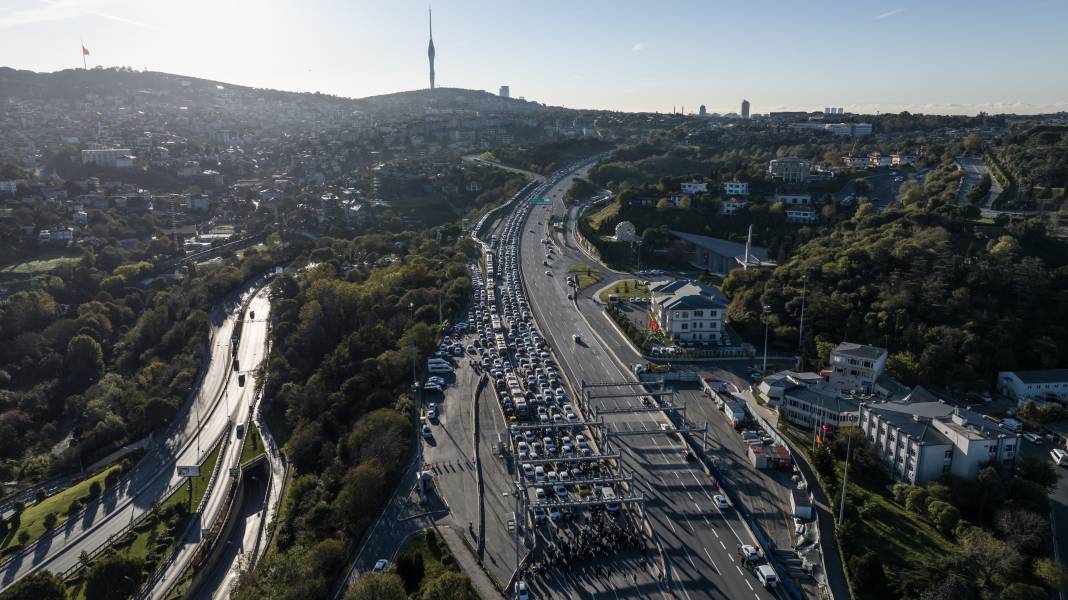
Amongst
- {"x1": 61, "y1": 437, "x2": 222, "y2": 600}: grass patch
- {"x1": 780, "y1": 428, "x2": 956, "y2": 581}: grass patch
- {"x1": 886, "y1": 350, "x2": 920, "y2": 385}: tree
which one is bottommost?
{"x1": 61, "y1": 437, "x2": 222, "y2": 600}: grass patch

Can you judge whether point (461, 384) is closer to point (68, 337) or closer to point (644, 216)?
point (68, 337)

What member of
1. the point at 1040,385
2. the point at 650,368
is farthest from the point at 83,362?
the point at 1040,385

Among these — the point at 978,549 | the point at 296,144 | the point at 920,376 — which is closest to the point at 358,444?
the point at 978,549

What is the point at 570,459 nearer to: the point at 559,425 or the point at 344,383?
the point at 559,425

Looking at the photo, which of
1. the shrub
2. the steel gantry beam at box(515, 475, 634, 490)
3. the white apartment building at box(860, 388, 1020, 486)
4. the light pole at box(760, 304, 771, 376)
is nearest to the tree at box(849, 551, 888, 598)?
the shrub

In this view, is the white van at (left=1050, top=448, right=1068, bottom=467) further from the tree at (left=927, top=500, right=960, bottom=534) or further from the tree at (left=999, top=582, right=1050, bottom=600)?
the tree at (left=999, top=582, right=1050, bottom=600)
